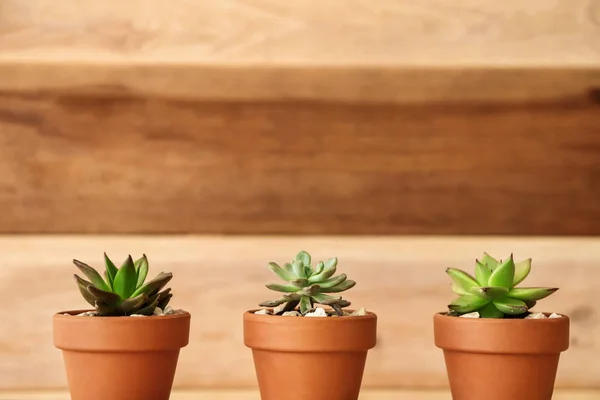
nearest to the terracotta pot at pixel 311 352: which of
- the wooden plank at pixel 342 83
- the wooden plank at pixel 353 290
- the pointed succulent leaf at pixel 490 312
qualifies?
the pointed succulent leaf at pixel 490 312

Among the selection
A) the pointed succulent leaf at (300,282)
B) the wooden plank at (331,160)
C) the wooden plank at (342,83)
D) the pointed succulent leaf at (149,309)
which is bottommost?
the pointed succulent leaf at (149,309)

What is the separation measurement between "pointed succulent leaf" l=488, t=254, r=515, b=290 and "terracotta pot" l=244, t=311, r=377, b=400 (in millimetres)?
145

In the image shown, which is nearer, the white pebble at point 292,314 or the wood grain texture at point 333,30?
the white pebble at point 292,314

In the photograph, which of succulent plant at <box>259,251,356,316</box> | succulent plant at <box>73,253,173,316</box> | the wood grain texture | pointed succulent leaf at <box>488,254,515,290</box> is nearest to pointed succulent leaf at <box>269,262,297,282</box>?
succulent plant at <box>259,251,356,316</box>

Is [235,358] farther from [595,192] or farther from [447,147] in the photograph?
[595,192]

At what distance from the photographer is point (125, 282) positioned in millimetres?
873

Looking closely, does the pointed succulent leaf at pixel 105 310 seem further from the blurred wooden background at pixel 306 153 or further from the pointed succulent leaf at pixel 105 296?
the blurred wooden background at pixel 306 153

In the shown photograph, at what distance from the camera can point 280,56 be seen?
113 cm

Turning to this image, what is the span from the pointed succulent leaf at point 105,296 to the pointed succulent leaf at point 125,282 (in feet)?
0.05

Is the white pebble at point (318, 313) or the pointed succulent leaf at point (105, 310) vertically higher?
the pointed succulent leaf at point (105, 310)

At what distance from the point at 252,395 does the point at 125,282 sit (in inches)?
12.5

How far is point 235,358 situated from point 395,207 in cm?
32

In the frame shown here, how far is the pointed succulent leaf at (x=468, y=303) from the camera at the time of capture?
0.87 meters

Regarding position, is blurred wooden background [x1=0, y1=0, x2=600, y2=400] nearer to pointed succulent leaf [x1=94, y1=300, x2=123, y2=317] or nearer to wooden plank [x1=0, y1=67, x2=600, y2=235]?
wooden plank [x1=0, y1=67, x2=600, y2=235]
